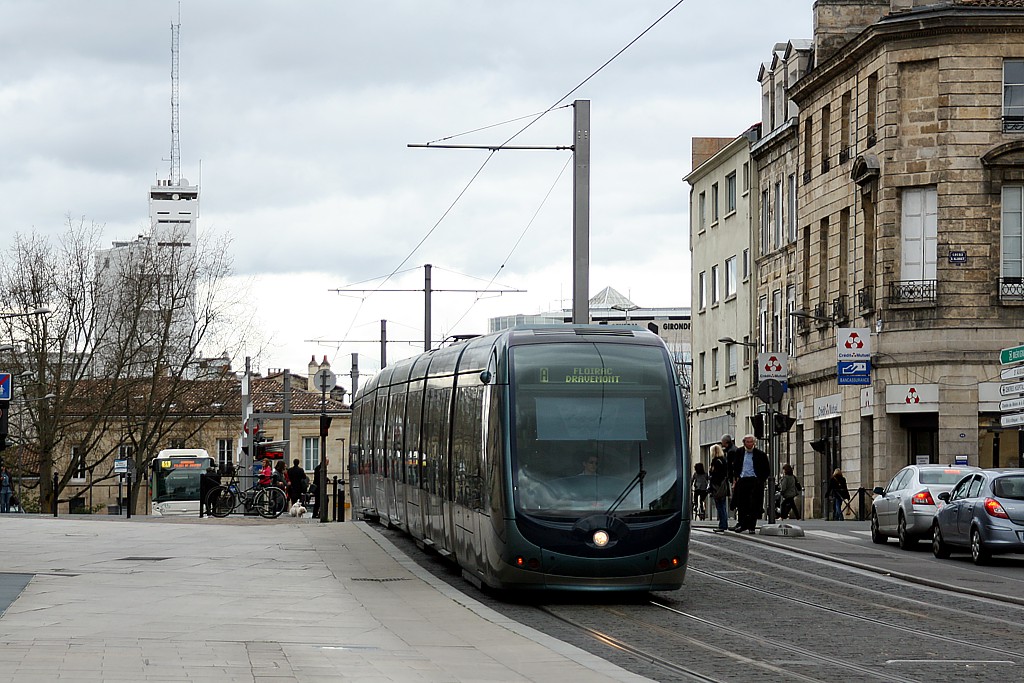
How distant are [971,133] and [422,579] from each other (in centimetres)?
2964

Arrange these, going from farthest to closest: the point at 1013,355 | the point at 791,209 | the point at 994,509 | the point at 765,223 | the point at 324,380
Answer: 1. the point at 765,223
2. the point at 791,209
3. the point at 324,380
4. the point at 1013,355
5. the point at 994,509

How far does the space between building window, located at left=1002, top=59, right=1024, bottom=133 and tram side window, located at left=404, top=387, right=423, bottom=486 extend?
977 inches

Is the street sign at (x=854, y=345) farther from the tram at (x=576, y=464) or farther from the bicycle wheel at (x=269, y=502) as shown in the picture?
the tram at (x=576, y=464)

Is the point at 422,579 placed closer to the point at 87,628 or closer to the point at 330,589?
the point at 330,589

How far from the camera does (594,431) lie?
19188 mm

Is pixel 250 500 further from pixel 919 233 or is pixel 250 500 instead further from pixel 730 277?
pixel 730 277

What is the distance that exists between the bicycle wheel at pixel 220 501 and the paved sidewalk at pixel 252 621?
15.7m

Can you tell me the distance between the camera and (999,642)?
15914 millimetres

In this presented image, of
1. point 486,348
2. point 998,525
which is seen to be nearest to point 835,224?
point 998,525

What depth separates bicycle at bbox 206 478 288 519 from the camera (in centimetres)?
4275

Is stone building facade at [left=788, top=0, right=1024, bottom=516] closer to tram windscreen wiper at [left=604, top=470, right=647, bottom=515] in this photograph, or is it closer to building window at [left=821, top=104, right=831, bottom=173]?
building window at [left=821, top=104, right=831, bottom=173]

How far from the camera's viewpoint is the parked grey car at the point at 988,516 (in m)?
26.1

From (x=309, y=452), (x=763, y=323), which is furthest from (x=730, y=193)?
(x=309, y=452)

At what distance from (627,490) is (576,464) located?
0.62 meters
